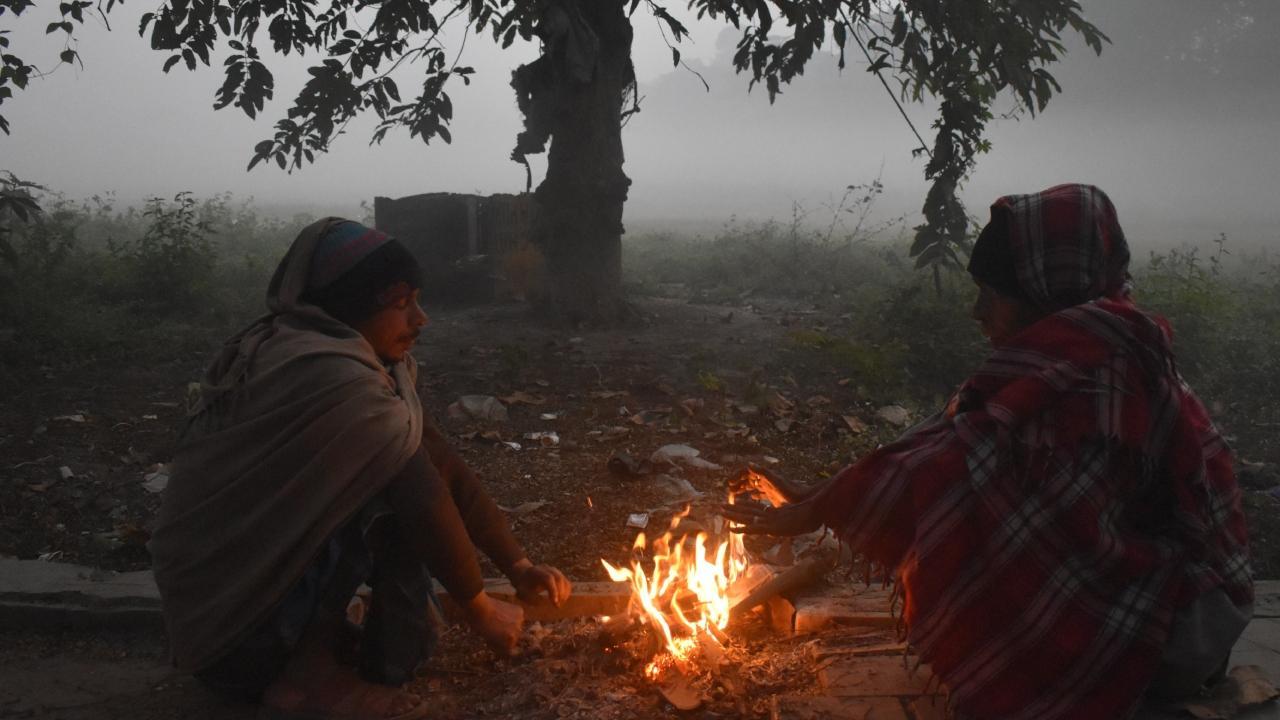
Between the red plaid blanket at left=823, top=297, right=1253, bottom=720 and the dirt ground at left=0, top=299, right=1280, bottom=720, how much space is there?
665 millimetres

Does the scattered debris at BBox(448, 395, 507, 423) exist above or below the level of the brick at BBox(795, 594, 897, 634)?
above

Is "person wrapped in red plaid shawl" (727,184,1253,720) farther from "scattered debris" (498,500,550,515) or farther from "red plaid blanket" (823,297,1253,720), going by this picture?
"scattered debris" (498,500,550,515)

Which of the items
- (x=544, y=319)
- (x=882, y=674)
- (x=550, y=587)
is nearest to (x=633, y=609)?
(x=550, y=587)

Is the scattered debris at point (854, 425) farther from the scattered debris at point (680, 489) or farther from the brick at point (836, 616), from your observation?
the brick at point (836, 616)

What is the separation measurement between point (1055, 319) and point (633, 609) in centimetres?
147

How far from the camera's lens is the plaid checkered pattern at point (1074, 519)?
71.9 inches

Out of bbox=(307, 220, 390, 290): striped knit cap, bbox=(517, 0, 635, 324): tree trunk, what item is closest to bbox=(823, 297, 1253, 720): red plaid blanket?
bbox=(307, 220, 390, 290): striped knit cap

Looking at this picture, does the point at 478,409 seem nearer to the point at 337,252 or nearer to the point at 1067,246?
the point at 337,252

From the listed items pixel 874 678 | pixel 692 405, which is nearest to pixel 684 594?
pixel 874 678

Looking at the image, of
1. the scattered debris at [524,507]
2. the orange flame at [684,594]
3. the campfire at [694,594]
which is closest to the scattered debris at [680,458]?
the scattered debris at [524,507]

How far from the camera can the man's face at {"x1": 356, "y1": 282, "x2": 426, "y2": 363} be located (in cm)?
226

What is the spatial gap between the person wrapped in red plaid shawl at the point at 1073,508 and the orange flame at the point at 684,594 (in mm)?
754

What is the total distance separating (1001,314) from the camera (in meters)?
2.07

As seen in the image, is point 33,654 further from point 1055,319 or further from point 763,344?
point 763,344
